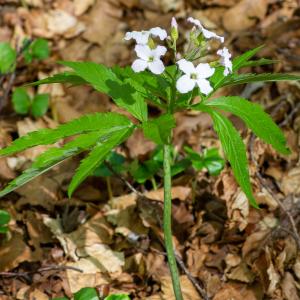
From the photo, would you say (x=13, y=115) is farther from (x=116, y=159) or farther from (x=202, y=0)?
(x=202, y=0)

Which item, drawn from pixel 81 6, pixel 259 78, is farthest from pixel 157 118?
pixel 81 6

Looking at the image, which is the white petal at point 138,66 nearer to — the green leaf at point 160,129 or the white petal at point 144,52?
the white petal at point 144,52

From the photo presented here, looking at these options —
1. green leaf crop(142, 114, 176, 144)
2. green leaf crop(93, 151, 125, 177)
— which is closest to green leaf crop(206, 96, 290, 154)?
green leaf crop(142, 114, 176, 144)

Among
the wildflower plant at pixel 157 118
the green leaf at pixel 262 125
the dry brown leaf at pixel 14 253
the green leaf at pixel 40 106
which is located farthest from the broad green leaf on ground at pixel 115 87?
the green leaf at pixel 40 106

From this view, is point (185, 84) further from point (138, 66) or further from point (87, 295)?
point (87, 295)

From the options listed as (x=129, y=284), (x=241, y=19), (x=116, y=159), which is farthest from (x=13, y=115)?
(x=241, y=19)

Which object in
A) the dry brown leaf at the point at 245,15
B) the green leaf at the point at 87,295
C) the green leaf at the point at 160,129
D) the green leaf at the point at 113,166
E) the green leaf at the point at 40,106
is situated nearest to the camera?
the green leaf at the point at 160,129
